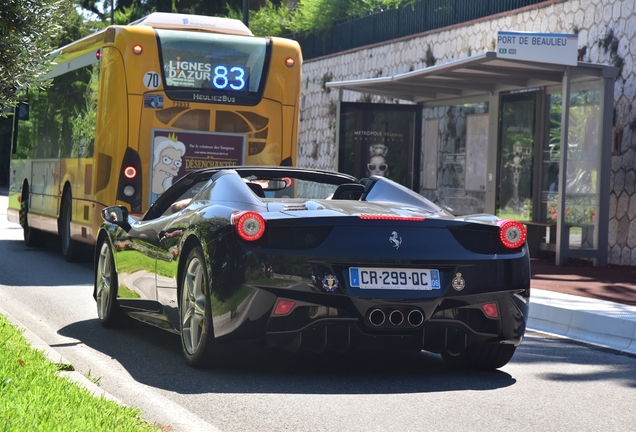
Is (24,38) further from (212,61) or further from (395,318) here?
(395,318)

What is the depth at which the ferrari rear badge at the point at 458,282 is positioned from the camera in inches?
271

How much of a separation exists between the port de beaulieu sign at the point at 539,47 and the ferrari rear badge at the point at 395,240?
30.7 ft

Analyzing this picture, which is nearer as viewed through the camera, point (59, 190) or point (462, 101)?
point (59, 190)

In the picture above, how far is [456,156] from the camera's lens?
69.5 ft

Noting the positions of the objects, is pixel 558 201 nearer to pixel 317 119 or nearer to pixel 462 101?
pixel 462 101

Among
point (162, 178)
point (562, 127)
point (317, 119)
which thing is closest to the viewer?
point (162, 178)

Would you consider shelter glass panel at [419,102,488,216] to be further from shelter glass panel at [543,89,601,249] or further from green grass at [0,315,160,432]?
green grass at [0,315,160,432]

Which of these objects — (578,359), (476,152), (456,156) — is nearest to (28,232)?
(456,156)

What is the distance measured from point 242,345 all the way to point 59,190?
11.1 meters

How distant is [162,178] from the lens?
14.6 m

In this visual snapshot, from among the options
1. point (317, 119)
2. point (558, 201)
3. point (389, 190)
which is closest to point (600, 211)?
point (558, 201)

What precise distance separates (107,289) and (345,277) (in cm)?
320

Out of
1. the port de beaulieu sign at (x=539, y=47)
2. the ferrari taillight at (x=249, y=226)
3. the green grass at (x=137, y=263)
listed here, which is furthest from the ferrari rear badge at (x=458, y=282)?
the port de beaulieu sign at (x=539, y=47)

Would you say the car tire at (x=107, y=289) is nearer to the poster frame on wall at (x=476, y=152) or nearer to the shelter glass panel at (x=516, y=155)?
the shelter glass panel at (x=516, y=155)
